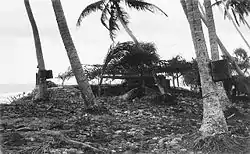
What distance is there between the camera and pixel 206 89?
5797mm

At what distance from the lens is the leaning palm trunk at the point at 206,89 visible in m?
5.61

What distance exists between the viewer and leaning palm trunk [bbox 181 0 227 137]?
5613 millimetres

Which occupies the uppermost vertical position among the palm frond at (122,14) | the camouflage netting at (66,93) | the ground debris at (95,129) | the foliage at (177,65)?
the palm frond at (122,14)

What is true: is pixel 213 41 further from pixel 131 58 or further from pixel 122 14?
pixel 122 14

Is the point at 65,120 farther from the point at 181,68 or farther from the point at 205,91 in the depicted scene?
the point at 181,68

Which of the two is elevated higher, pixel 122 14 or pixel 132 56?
pixel 122 14

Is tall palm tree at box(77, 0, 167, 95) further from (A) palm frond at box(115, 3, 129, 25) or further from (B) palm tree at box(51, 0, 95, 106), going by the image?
(B) palm tree at box(51, 0, 95, 106)

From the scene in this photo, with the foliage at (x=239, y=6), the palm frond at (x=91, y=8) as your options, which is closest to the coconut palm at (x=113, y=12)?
the palm frond at (x=91, y=8)

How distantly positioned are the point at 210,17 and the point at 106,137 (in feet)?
20.7

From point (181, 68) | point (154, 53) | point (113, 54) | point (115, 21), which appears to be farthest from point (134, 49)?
point (181, 68)

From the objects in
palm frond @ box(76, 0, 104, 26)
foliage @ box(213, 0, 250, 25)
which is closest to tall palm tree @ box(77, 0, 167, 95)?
palm frond @ box(76, 0, 104, 26)

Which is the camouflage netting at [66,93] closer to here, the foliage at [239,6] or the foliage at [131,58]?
the foliage at [131,58]

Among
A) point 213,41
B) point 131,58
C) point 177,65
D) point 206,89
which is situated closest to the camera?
point 206,89

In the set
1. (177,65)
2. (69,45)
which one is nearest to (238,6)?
(177,65)
